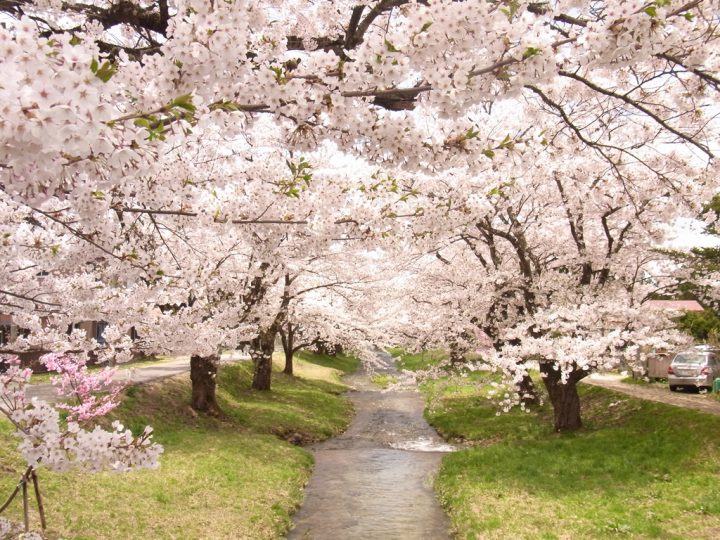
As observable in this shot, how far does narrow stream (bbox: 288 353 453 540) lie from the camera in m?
10.6

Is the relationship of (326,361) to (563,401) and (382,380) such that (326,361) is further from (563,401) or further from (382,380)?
(563,401)

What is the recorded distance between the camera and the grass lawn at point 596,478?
9617 mm

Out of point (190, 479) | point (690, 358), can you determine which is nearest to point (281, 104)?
point (190, 479)

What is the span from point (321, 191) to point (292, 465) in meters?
8.40

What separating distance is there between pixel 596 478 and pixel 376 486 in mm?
4857

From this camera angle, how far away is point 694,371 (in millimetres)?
21016

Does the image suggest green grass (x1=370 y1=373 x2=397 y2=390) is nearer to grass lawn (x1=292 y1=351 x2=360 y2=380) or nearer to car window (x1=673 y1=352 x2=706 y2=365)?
grass lawn (x1=292 y1=351 x2=360 y2=380)

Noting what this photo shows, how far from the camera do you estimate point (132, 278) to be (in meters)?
6.64

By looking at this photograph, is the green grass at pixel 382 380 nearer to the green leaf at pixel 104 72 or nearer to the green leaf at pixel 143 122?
the green leaf at pixel 143 122

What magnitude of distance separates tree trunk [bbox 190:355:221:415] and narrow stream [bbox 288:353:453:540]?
368 cm

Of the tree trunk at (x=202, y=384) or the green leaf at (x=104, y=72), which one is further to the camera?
the tree trunk at (x=202, y=384)

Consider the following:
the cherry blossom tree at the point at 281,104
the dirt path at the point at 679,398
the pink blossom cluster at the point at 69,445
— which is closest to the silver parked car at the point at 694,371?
the dirt path at the point at 679,398

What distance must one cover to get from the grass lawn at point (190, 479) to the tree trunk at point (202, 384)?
0.45 m

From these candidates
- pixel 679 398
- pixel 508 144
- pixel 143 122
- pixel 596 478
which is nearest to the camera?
pixel 143 122
